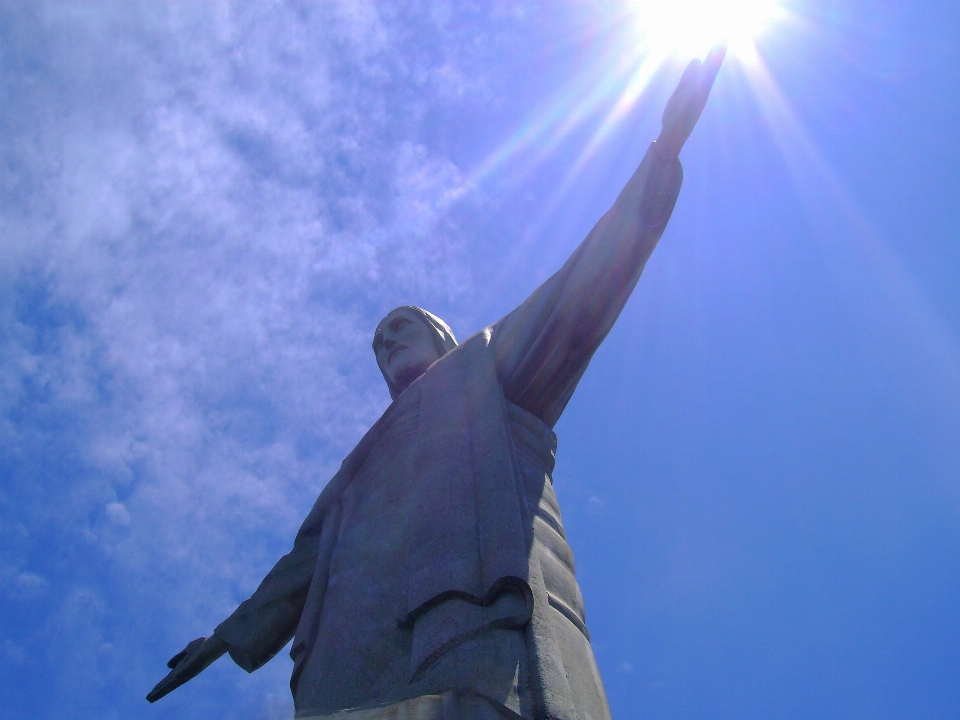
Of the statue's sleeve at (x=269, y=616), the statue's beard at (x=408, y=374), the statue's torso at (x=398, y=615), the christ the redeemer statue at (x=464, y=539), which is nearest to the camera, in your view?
the statue's torso at (x=398, y=615)

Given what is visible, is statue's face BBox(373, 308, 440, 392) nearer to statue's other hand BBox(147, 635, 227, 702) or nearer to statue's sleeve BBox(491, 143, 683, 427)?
statue's sleeve BBox(491, 143, 683, 427)

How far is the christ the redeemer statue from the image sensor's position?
3.99 metres

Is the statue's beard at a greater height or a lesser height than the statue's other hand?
greater

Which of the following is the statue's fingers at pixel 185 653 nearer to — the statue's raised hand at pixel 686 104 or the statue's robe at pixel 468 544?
the statue's robe at pixel 468 544

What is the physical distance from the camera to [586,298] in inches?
275

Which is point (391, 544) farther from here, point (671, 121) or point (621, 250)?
point (671, 121)

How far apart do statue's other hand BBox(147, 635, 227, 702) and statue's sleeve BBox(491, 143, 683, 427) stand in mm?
2926

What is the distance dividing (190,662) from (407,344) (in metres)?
3.77

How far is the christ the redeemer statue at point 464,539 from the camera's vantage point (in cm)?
399

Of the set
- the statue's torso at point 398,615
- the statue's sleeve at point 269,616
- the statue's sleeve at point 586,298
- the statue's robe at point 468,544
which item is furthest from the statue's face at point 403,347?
the statue's sleeve at point 269,616

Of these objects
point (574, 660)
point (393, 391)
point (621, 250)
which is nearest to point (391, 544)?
point (574, 660)

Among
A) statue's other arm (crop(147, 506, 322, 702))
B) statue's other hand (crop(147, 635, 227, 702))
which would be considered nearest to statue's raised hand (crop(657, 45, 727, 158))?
statue's other arm (crop(147, 506, 322, 702))

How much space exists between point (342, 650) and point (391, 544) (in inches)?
31.9

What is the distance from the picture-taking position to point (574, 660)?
4418 millimetres
